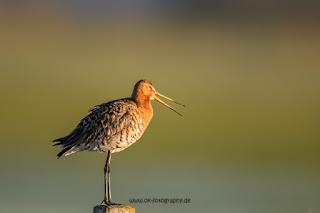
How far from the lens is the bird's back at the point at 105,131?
10.2 metres

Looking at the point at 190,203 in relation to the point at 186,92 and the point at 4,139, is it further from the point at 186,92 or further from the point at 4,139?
the point at 186,92

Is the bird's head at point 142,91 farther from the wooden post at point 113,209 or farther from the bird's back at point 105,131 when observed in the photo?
the wooden post at point 113,209

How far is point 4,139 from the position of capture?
20.8m

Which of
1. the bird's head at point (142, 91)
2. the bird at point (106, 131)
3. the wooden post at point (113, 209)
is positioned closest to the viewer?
the wooden post at point (113, 209)

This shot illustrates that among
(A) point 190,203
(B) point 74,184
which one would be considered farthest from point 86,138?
(B) point 74,184

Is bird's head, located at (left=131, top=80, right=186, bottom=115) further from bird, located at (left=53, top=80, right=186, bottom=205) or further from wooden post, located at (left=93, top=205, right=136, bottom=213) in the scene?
wooden post, located at (left=93, top=205, right=136, bottom=213)

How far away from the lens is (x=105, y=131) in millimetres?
10289

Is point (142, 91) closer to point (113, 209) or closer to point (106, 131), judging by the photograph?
point (106, 131)

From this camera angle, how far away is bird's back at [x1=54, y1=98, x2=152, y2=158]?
1024 centimetres

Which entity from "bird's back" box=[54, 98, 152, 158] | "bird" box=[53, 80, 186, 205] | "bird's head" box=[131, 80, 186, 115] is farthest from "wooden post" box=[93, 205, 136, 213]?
"bird's head" box=[131, 80, 186, 115]

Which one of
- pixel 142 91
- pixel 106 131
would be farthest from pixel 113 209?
pixel 142 91

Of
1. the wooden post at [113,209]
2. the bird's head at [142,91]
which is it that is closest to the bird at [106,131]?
the bird's head at [142,91]

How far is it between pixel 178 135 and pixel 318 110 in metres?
8.16

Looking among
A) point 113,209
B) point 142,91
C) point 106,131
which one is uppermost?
point 142,91
